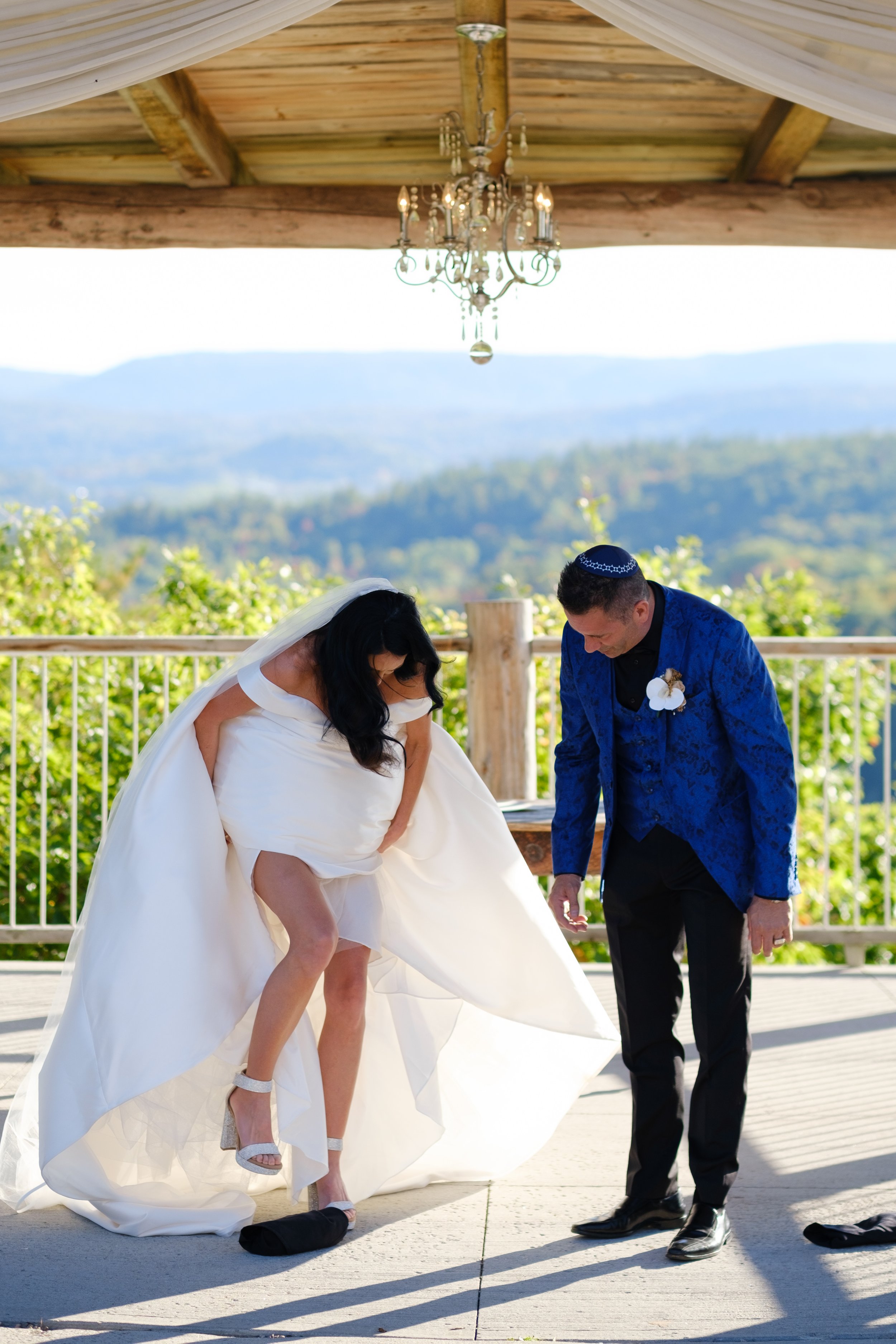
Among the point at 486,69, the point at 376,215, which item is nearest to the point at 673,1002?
the point at 486,69

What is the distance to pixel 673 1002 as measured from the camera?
2.63m

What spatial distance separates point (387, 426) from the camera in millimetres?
78062

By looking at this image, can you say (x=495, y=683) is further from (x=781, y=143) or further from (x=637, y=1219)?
(x=637, y=1219)

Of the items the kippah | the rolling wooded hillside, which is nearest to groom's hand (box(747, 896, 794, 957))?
the kippah

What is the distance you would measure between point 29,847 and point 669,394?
265 ft

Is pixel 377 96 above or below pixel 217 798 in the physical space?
above

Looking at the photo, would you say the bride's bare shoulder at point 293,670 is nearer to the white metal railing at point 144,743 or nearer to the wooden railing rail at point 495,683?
the white metal railing at point 144,743

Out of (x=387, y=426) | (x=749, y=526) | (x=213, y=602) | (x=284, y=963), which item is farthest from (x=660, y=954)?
(x=387, y=426)

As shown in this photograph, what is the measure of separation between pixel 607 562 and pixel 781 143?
2589 mm

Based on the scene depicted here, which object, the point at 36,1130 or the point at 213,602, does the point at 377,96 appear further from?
the point at 213,602

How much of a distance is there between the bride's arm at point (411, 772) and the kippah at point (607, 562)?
0.62 meters

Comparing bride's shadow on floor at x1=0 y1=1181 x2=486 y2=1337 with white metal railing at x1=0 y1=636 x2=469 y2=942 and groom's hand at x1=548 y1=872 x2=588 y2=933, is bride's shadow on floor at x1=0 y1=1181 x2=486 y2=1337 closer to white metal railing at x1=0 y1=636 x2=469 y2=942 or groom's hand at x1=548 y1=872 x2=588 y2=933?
groom's hand at x1=548 y1=872 x2=588 y2=933

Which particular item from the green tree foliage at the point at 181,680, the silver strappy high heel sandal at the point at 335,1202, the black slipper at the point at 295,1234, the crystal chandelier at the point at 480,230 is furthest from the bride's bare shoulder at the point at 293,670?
the green tree foliage at the point at 181,680

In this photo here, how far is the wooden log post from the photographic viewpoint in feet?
15.5
